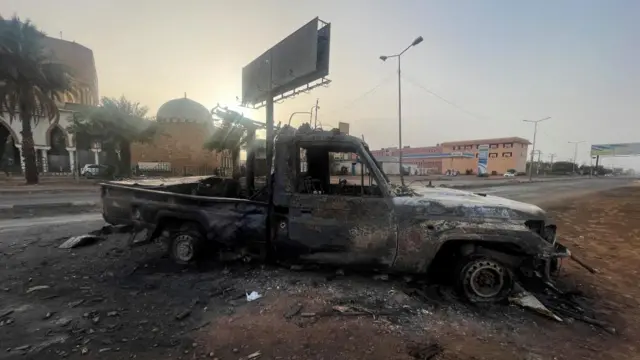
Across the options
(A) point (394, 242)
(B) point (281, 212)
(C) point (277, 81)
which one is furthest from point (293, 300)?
(C) point (277, 81)

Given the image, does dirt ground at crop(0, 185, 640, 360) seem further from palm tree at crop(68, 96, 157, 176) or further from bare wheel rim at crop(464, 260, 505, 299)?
palm tree at crop(68, 96, 157, 176)

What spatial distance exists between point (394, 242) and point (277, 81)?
19.9 m

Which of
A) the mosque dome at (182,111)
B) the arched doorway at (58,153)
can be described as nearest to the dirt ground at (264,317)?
the arched doorway at (58,153)

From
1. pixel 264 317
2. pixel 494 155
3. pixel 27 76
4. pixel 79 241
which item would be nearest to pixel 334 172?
pixel 264 317

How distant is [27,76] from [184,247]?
2175cm

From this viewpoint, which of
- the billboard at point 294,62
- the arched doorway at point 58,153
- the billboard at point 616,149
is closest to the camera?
the billboard at point 294,62

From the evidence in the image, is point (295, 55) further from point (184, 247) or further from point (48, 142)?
point (48, 142)

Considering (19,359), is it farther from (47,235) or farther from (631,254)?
(631,254)

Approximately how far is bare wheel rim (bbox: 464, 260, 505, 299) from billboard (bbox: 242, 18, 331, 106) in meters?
15.9

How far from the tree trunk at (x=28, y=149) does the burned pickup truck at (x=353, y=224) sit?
70.8 feet

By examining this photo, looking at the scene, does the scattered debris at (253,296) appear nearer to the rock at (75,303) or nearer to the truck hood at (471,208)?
the rock at (75,303)

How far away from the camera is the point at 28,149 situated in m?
20.3

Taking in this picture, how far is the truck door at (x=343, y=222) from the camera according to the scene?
12.6 feet

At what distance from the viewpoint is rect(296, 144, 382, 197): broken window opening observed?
160 inches
